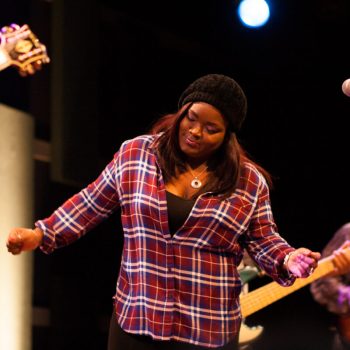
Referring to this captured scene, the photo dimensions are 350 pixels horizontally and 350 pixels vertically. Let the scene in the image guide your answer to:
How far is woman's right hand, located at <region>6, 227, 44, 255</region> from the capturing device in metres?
1.98

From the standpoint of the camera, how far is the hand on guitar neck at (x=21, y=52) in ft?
8.67

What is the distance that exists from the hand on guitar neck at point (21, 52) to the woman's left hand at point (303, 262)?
1158 mm

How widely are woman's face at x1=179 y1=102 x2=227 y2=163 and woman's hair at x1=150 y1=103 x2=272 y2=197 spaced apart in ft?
0.07

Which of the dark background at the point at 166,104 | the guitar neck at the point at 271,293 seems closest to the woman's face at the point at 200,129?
the dark background at the point at 166,104

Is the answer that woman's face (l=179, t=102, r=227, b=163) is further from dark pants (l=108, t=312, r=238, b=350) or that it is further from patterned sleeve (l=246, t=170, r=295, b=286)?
dark pants (l=108, t=312, r=238, b=350)

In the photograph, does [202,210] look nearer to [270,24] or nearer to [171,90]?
[171,90]

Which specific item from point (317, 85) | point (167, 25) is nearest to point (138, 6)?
point (167, 25)

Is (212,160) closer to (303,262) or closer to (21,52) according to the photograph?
(303,262)

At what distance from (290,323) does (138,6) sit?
1721 millimetres

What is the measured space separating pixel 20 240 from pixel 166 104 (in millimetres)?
1725

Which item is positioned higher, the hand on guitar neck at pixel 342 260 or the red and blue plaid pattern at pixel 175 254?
the hand on guitar neck at pixel 342 260

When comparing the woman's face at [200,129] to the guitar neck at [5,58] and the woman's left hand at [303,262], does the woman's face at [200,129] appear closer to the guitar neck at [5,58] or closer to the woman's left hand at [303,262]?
the woman's left hand at [303,262]

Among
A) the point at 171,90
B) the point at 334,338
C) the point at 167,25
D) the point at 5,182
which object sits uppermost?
the point at 167,25

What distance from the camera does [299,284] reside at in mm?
3387
